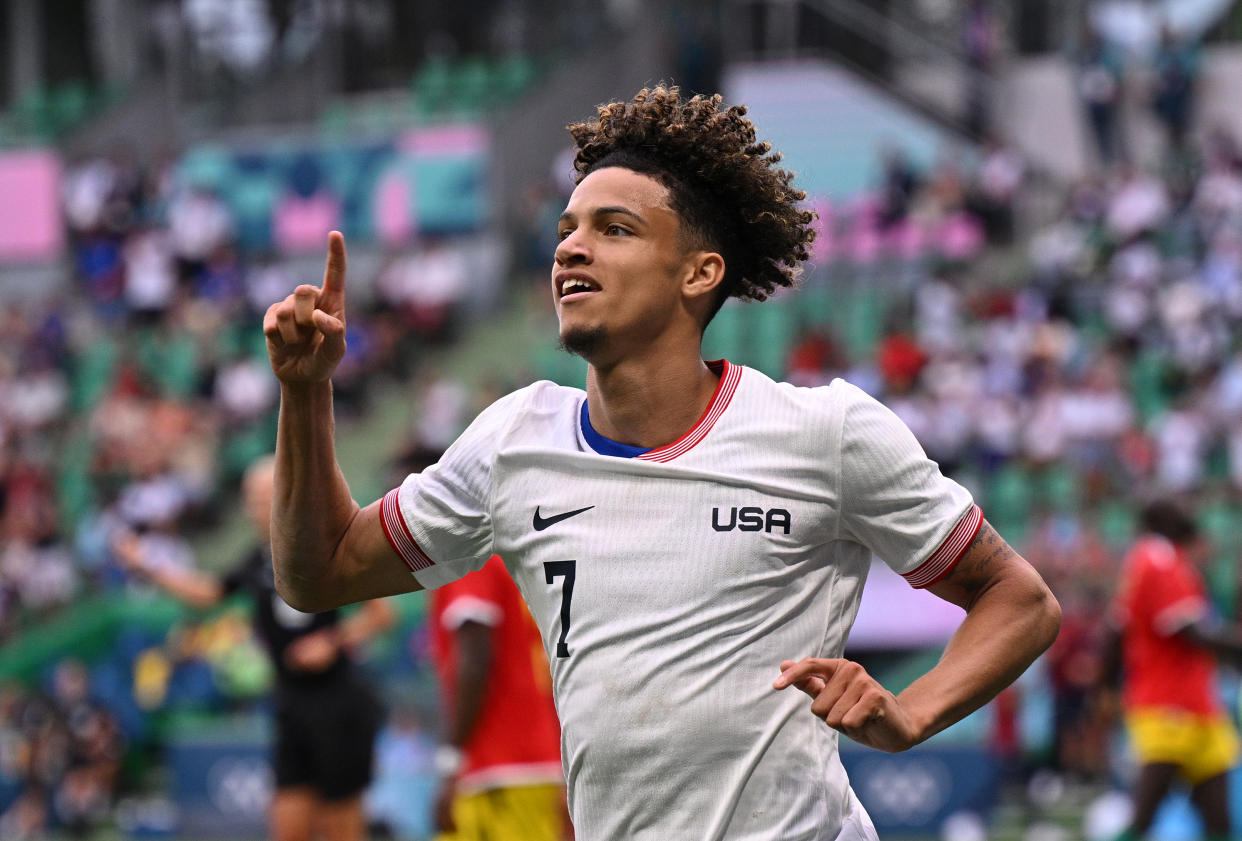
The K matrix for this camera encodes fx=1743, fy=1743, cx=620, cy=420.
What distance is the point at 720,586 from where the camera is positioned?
303cm

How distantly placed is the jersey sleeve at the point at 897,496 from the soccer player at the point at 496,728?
3353 millimetres

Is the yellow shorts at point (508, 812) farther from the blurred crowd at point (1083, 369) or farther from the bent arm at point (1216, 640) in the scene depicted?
the blurred crowd at point (1083, 369)

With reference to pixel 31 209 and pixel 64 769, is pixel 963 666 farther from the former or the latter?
pixel 31 209

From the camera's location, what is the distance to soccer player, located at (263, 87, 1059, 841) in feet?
9.86

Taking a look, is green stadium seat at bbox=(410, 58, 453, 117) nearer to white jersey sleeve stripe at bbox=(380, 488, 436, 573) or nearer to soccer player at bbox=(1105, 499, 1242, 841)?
soccer player at bbox=(1105, 499, 1242, 841)

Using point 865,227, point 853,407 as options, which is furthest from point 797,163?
point 853,407

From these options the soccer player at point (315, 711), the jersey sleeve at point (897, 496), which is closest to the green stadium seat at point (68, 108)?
the soccer player at point (315, 711)

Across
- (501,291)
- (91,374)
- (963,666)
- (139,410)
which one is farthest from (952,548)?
(91,374)

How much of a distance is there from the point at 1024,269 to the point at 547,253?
207 inches

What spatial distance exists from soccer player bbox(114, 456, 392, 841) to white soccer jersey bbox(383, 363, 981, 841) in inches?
172

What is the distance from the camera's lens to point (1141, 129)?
19953 millimetres

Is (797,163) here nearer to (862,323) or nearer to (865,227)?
(865,227)

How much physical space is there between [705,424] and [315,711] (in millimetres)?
4735

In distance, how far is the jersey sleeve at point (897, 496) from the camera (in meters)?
3.06
